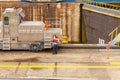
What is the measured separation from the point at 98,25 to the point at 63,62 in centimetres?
1371

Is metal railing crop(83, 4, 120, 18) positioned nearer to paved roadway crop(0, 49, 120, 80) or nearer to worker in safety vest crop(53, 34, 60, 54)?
paved roadway crop(0, 49, 120, 80)

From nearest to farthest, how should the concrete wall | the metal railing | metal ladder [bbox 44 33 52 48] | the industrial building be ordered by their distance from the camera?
the industrial building < metal ladder [bbox 44 33 52 48] < the metal railing < the concrete wall

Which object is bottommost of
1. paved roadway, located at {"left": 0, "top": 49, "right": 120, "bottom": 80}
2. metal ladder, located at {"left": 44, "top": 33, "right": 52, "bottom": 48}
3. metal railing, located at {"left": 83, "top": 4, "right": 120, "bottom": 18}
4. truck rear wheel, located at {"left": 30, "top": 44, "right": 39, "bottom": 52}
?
paved roadway, located at {"left": 0, "top": 49, "right": 120, "bottom": 80}

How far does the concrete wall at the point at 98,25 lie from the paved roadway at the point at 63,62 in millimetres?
7754

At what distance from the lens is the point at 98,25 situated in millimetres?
29438

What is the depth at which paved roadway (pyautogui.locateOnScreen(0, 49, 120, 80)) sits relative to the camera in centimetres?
1452

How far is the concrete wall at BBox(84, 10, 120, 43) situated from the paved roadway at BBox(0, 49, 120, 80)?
7754mm

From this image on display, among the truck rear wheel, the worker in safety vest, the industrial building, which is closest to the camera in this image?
the industrial building

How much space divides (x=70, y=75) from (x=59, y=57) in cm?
311

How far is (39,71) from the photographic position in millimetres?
15164

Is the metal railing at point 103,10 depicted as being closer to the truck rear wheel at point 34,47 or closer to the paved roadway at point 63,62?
the paved roadway at point 63,62

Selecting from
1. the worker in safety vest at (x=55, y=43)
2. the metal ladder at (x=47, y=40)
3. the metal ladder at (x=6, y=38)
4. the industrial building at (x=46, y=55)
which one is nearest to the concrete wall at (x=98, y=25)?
the industrial building at (x=46, y=55)

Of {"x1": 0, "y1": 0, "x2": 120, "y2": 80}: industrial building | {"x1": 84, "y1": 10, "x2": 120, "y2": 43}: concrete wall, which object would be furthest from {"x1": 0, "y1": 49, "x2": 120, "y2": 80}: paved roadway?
{"x1": 84, "y1": 10, "x2": 120, "y2": 43}: concrete wall

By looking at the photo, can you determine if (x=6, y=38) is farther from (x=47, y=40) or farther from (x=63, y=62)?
(x=63, y=62)
